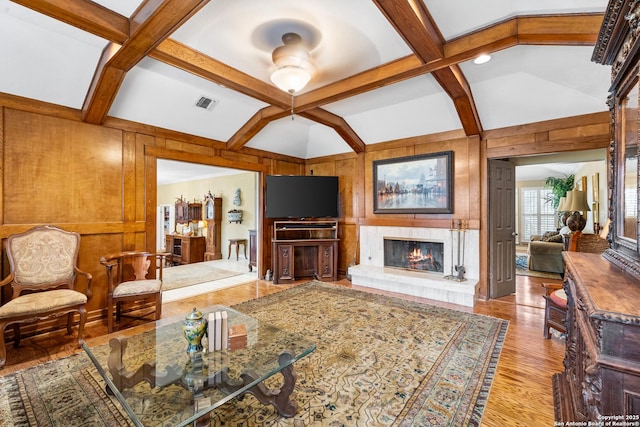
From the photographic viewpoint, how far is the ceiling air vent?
3.95m

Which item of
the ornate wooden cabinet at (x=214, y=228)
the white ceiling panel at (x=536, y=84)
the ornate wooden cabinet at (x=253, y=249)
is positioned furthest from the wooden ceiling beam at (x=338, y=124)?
the ornate wooden cabinet at (x=214, y=228)

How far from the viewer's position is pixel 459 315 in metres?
3.54

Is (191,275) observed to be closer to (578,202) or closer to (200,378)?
(200,378)

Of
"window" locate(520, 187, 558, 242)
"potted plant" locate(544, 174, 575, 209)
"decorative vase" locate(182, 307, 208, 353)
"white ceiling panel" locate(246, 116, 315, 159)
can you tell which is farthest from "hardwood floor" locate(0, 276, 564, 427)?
"window" locate(520, 187, 558, 242)

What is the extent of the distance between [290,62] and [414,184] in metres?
3.05

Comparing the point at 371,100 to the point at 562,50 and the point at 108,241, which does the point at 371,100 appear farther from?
the point at 108,241

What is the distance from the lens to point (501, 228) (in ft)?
14.7

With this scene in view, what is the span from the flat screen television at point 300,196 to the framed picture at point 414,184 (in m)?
0.92

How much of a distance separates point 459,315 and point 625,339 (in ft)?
9.39

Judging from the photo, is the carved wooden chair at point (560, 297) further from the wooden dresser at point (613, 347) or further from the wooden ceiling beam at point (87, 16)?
the wooden ceiling beam at point (87, 16)

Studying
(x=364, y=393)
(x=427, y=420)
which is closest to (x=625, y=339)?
(x=427, y=420)

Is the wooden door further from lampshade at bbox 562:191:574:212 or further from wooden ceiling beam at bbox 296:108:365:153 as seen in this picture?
wooden ceiling beam at bbox 296:108:365:153

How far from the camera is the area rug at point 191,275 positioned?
535 centimetres

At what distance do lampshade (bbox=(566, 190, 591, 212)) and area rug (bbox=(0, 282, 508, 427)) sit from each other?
8.78 feet
